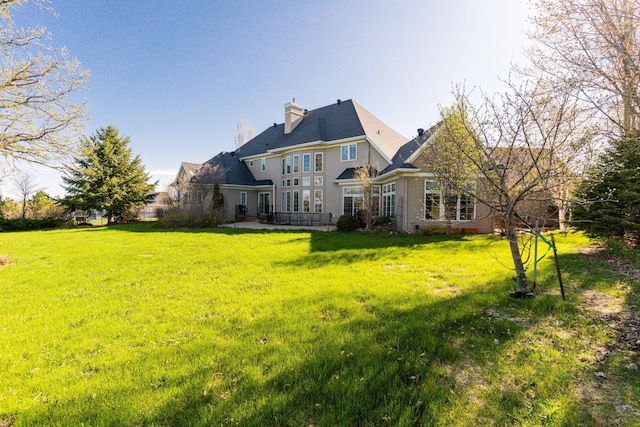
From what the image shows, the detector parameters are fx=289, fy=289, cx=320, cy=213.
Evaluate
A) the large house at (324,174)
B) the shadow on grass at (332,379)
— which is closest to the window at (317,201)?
the large house at (324,174)

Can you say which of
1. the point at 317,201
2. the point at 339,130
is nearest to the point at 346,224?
the point at 317,201

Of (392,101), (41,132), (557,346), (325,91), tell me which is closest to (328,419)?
(557,346)

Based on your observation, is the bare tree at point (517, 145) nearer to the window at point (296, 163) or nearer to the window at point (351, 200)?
the window at point (351, 200)

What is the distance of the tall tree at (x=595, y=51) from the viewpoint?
6059mm

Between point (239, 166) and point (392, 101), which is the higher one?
point (392, 101)

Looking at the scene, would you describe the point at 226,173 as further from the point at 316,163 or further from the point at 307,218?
the point at 307,218

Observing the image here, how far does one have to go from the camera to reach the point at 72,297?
547 centimetres

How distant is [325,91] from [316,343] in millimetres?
27758

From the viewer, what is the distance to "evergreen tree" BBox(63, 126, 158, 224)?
2558cm

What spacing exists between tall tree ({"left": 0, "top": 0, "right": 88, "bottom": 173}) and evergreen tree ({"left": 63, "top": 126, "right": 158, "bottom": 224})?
1793 centimetres

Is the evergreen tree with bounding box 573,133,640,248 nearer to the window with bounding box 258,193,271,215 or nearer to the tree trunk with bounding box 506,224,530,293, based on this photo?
the tree trunk with bounding box 506,224,530,293

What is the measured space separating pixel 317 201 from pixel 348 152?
466cm

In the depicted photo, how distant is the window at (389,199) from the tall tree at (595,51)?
9.89m

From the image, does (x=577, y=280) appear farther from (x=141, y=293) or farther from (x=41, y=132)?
(x=41, y=132)
